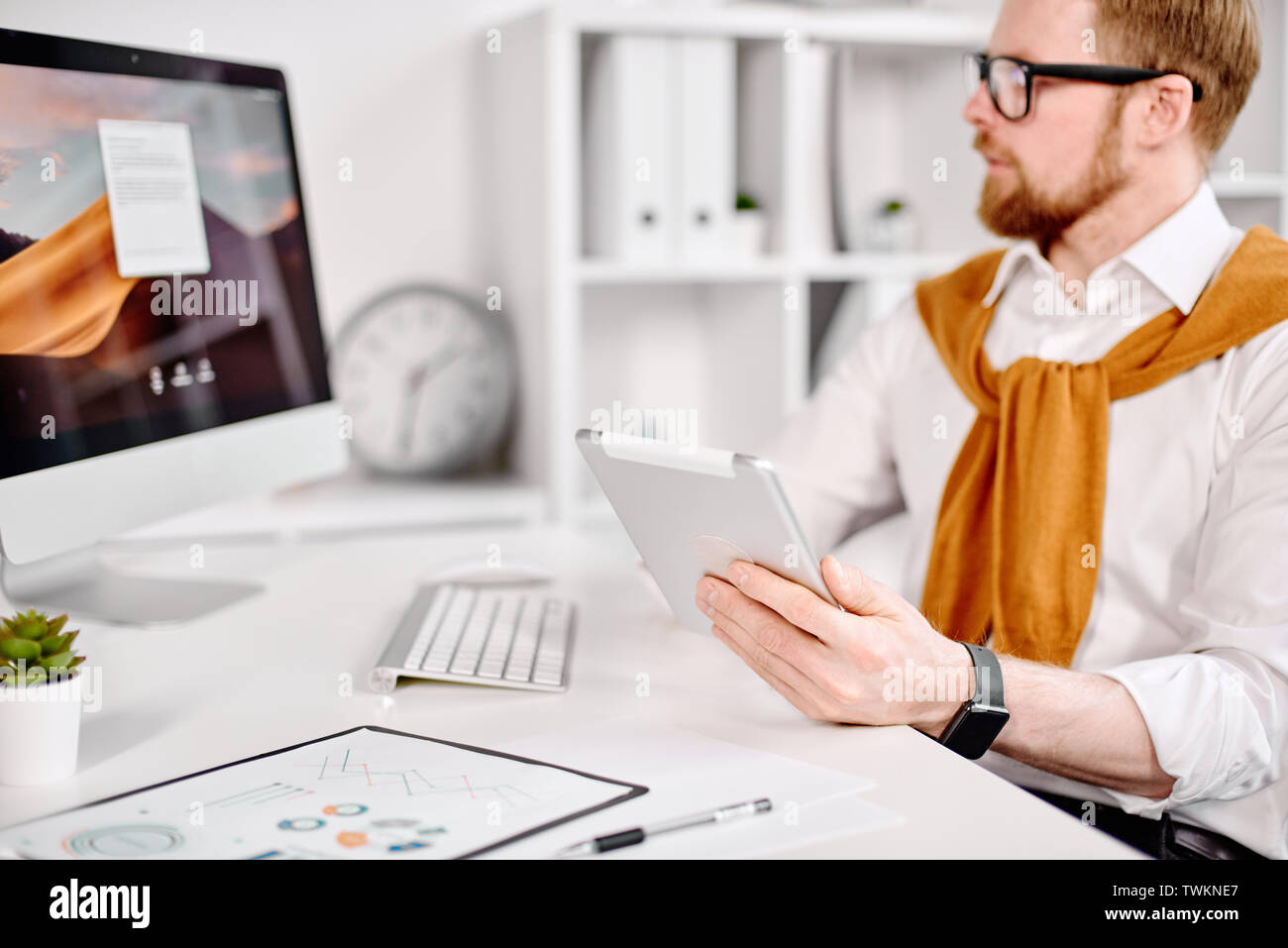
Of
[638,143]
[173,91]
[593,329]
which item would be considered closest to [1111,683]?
[173,91]

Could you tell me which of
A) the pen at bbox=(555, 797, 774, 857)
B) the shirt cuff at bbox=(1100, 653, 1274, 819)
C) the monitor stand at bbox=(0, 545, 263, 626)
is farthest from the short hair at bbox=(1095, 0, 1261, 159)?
the monitor stand at bbox=(0, 545, 263, 626)

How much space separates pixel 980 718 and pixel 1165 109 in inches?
29.4

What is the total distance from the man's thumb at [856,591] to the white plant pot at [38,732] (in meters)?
0.54

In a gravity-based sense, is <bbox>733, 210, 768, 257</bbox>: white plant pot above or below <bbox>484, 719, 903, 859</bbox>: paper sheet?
above

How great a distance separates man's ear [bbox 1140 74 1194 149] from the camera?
1269 millimetres

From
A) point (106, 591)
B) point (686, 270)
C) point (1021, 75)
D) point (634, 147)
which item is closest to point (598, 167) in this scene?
point (634, 147)

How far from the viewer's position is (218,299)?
1301mm

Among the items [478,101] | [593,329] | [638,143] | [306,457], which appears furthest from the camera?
[593,329]

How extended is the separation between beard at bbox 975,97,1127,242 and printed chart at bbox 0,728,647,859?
2.91 ft

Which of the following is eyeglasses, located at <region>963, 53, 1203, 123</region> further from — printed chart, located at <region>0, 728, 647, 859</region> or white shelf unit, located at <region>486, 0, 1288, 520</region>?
printed chart, located at <region>0, 728, 647, 859</region>

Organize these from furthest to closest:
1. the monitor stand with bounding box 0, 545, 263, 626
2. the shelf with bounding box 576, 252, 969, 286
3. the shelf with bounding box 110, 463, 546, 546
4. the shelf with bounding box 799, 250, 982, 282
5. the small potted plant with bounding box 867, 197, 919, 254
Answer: the small potted plant with bounding box 867, 197, 919, 254
the shelf with bounding box 799, 250, 982, 282
the shelf with bounding box 576, 252, 969, 286
the shelf with bounding box 110, 463, 546, 546
the monitor stand with bounding box 0, 545, 263, 626

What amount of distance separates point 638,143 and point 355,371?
0.63 m

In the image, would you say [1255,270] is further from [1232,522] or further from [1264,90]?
[1264,90]

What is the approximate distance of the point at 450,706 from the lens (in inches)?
37.7
